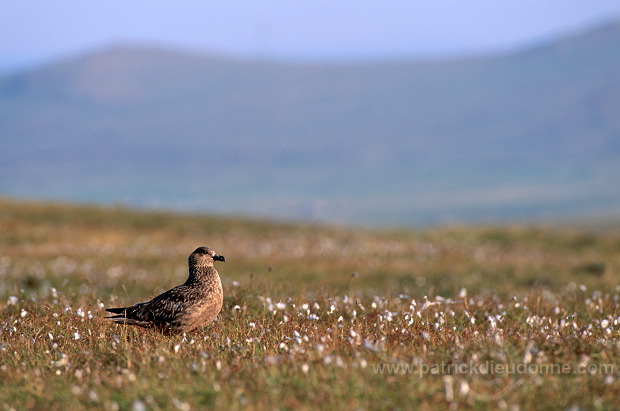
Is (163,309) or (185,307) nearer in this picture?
(185,307)

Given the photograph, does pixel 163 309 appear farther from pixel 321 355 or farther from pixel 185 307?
pixel 321 355

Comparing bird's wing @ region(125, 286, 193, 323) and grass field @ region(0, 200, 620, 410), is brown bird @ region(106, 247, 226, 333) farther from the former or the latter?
grass field @ region(0, 200, 620, 410)

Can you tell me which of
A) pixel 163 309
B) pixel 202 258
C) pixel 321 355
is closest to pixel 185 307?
pixel 163 309

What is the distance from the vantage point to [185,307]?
318 inches

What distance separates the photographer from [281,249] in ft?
91.4

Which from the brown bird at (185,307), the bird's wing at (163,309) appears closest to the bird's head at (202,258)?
the brown bird at (185,307)

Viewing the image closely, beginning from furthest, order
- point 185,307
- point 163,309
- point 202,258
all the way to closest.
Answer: point 202,258 < point 163,309 < point 185,307

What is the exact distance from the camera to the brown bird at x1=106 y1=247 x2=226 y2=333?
26.6 ft

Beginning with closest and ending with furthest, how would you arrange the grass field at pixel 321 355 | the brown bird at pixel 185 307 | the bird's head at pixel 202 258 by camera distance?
1. the grass field at pixel 321 355
2. the brown bird at pixel 185 307
3. the bird's head at pixel 202 258

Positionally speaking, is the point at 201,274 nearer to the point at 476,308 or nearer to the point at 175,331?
the point at 175,331

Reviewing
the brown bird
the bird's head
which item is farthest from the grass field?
the bird's head

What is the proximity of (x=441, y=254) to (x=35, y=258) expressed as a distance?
14.2 meters

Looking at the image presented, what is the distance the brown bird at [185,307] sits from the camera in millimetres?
8109

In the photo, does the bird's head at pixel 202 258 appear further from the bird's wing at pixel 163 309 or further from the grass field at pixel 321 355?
the grass field at pixel 321 355
